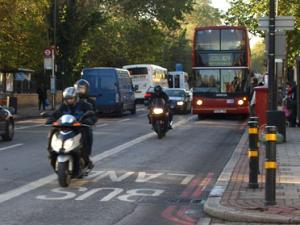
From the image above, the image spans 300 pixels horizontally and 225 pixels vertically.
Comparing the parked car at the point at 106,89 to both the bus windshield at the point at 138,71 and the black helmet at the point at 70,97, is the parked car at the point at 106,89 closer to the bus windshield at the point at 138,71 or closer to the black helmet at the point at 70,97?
the bus windshield at the point at 138,71

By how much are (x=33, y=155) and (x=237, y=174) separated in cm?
544

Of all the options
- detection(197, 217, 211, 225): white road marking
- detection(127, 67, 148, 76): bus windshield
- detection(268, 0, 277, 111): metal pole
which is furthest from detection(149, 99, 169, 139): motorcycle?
detection(127, 67, 148, 76): bus windshield

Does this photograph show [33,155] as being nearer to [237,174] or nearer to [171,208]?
[237,174]

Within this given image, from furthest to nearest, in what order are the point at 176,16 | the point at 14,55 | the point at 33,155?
1. the point at 176,16
2. the point at 14,55
3. the point at 33,155

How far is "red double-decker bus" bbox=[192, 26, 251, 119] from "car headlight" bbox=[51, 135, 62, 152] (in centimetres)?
1856

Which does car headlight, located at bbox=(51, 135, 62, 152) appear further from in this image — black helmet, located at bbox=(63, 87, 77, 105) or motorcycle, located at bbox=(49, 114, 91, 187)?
black helmet, located at bbox=(63, 87, 77, 105)

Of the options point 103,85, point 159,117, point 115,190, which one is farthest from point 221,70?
point 115,190

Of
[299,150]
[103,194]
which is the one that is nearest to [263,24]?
[299,150]

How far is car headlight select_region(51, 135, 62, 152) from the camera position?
1051 centimetres

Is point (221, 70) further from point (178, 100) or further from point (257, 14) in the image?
point (178, 100)

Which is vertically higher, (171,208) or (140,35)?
(140,35)

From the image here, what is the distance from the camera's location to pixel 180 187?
35.1 feet

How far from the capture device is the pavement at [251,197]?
7.83m

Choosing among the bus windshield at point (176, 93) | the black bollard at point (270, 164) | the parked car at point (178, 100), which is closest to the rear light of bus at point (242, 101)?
the parked car at point (178, 100)
